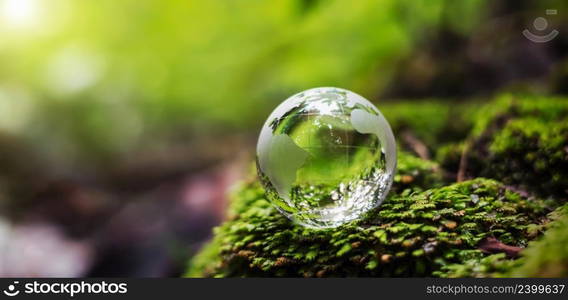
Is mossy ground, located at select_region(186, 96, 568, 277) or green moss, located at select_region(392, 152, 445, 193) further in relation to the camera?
green moss, located at select_region(392, 152, 445, 193)

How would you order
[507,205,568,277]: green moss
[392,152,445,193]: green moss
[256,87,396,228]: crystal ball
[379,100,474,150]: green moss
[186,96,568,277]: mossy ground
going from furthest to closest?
[379,100,474,150]: green moss < [392,152,445,193]: green moss < [256,87,396,228]: crystal ball < [186,96,568,277]: mossy ground < [507,205,568,277]: green moss

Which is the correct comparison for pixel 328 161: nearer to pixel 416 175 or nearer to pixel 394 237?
pixel 394 237

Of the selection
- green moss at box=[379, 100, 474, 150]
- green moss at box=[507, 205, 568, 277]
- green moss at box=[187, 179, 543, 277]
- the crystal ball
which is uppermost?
green moss at box=[379, 100, 474, 150]

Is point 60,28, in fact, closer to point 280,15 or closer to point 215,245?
point 280,15

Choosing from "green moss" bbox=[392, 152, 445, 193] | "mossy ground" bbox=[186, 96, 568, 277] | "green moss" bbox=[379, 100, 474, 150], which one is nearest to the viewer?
"mossy ground" bbox=[186, 96, 568, 277]

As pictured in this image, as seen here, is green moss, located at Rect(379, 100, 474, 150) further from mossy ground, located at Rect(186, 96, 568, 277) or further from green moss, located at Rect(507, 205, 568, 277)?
green moss, located at Rect(507, 205, 568, 277)

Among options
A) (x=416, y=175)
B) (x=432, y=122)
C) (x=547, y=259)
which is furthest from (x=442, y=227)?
(x=432, y=122)

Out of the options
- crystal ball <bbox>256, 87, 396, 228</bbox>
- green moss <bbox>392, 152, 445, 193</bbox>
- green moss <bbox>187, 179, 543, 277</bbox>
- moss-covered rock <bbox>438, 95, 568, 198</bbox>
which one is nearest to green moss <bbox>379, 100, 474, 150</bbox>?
moss-covered rock <bbox>438, 95, 568, 198</bbox>
